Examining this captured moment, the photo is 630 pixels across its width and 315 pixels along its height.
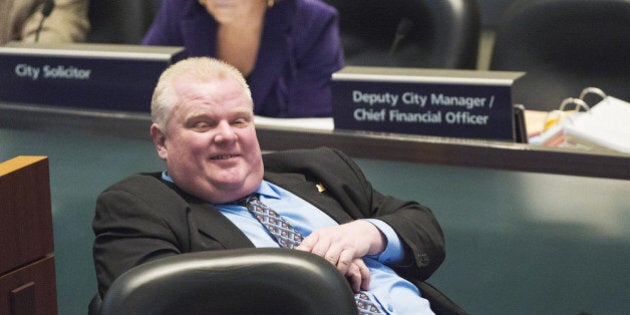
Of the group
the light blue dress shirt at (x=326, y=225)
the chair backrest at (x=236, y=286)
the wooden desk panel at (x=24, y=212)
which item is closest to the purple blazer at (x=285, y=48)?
the light blue dress shirt at (x=326, y=225)

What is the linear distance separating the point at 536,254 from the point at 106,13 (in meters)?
2.09

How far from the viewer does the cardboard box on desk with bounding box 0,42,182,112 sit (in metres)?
2.10

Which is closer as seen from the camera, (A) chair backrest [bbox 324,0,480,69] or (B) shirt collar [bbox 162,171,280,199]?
(B) shirt collar [bbox 162,171,280,199]

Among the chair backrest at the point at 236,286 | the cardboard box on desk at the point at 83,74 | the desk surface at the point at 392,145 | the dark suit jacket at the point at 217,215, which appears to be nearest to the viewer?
the chair backrest at the point at 236,286

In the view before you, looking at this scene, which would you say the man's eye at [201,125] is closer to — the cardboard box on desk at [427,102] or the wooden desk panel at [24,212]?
the wooden desk panel at [24,212]

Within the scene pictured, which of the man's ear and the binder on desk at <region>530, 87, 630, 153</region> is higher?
the man's ear

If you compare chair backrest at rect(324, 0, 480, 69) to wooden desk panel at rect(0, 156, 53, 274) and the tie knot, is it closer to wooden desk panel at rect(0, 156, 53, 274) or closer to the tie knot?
the tie knot

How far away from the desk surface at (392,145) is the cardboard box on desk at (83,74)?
0.03 meters

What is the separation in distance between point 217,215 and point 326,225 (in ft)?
0.66

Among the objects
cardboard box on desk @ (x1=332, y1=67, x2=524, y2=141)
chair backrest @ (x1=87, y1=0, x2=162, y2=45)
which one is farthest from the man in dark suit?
chair backrest @ (x1=87, y1=0, x2=162, y2=45)

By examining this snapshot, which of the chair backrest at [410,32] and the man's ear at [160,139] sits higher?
the man's ear at [160,139]

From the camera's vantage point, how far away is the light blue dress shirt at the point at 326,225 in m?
1.59

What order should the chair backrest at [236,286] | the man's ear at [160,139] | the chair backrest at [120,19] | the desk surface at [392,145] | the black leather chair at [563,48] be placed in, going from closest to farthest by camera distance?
the chair backrest at [236,286] → the man's ear at [160,139] → the desk surface at [392,145] → the black leather chair at [563,48] → the chair backrest at [120,19]

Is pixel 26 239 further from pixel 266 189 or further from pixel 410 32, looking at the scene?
pixel 410 32
